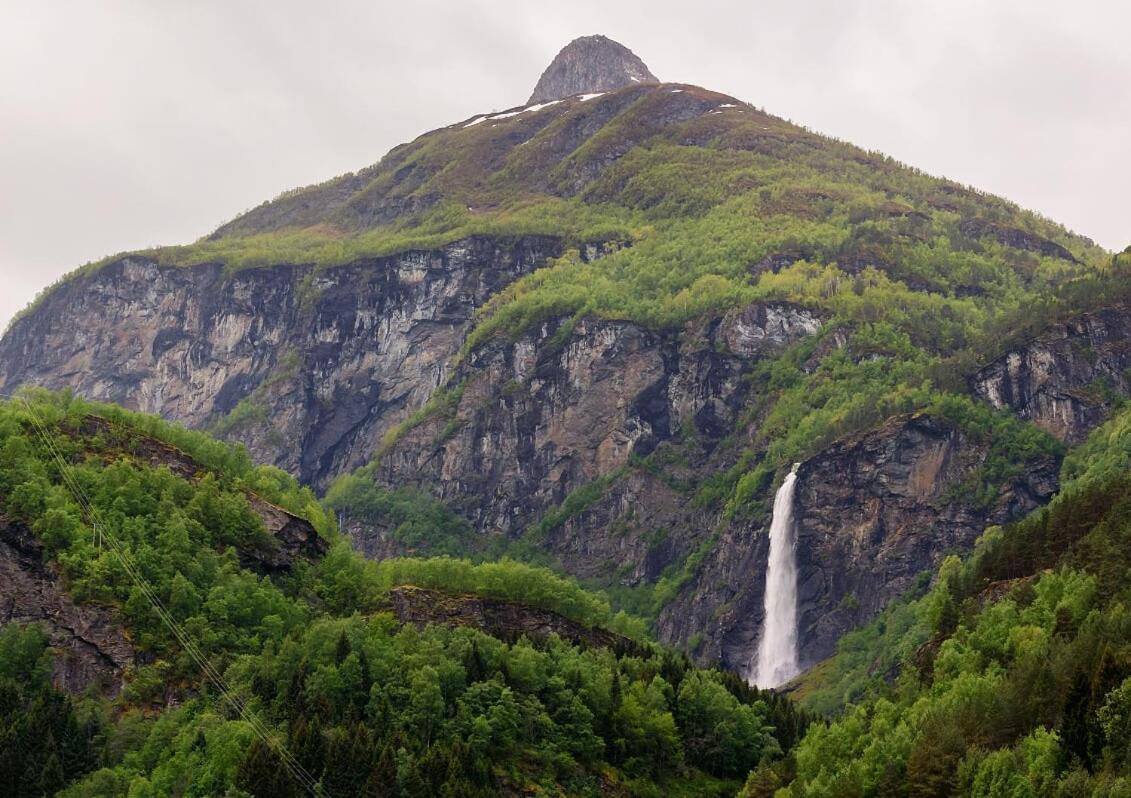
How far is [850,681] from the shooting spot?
148m

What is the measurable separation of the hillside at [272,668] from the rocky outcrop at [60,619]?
0.17 meters

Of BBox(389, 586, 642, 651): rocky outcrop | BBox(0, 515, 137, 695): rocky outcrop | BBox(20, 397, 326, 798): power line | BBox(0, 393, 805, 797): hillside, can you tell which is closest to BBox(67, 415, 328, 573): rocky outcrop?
BBox(0, 393, 805, 797): hillside

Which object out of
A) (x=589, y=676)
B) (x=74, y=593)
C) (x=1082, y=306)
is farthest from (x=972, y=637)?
(x=1082, y=306)

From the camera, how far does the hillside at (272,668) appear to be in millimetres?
89250

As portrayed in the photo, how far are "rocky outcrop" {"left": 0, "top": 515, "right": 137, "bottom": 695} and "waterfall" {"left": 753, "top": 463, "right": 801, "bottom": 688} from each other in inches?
3519

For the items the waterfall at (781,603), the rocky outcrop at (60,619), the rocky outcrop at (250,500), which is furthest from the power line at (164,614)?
the waterfall at (781,603)

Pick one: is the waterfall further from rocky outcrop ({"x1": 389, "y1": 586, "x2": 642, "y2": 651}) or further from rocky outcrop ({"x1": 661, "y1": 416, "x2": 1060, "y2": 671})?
rocky outcrop ({"x1": 389, "y1": 586, "x2": 642, "y2": 651})

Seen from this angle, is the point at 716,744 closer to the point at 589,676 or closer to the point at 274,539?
the point at 589,676

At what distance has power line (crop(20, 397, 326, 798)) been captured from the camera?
3443 inches

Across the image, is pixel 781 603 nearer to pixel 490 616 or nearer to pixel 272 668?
pixel 490 616

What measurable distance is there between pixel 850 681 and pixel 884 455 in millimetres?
37678

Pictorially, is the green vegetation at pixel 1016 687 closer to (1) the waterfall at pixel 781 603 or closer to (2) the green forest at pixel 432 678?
(2) the green forest at pixel 432 678

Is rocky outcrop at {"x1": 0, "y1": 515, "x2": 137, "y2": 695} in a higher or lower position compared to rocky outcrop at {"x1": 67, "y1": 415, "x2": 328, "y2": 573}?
lower

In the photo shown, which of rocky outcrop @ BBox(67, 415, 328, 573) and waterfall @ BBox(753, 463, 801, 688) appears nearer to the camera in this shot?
rocky outcrop @ BBox(67, 415, 328, 573)
